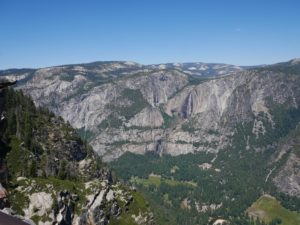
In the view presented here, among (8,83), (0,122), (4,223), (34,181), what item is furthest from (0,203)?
(4,223)

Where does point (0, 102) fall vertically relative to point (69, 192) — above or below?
above

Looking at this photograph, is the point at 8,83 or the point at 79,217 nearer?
the point at 8,83

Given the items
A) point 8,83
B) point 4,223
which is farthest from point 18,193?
point 4,223

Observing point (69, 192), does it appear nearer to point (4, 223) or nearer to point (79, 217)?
point (79, 217)

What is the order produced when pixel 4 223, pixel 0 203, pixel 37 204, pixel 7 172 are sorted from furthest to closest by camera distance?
pixel 7 172 < pixel 37 204 < pixel 0 203 < pixel 4 223

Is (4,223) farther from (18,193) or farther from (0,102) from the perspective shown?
(0,102)

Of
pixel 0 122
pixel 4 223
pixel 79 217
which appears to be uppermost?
pixel 4 223

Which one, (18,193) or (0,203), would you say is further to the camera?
(18,193)

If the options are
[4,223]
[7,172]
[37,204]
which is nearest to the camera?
[4,223]

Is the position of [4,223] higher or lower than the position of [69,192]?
higher
